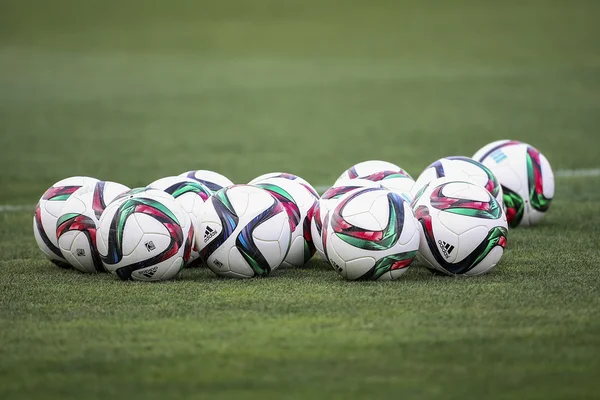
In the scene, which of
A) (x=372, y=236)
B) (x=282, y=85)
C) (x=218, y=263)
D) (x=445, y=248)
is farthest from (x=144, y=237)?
(x=282, y=85)

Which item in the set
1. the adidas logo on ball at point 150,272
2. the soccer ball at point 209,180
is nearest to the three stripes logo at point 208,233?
the adidas logo on ball at point 150,272

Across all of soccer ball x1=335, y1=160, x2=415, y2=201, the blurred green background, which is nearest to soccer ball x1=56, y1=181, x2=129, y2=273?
soccer ball x1=335, y1=160, x2=415, y2=201

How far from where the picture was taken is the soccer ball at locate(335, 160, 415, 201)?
930cm

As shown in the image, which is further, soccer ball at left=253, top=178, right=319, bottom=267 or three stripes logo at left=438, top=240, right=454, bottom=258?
soccer ball at left=253, top=178, right=319, bottom=267

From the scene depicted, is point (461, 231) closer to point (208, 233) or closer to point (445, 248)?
point (445, 248)

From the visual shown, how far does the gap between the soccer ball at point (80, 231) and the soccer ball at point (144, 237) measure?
0.42 meters

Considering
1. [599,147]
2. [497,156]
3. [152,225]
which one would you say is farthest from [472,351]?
[599,147]

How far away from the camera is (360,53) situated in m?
35.1

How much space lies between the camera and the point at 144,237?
305 inches

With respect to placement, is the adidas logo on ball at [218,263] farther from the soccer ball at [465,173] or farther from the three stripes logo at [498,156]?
the three stripes logo at [498,156]

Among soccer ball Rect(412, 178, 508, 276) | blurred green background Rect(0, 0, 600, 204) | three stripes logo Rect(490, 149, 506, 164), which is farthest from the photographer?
blurred green background Rect(0, 0, 600, 204)

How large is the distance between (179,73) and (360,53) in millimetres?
7352

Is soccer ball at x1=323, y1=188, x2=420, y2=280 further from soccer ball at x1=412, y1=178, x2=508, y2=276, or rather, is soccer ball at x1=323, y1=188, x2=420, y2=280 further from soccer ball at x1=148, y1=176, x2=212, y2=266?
soccer ball at x1=148, y1=176, x2=212, y2=266

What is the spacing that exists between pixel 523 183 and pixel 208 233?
3.88 meters
